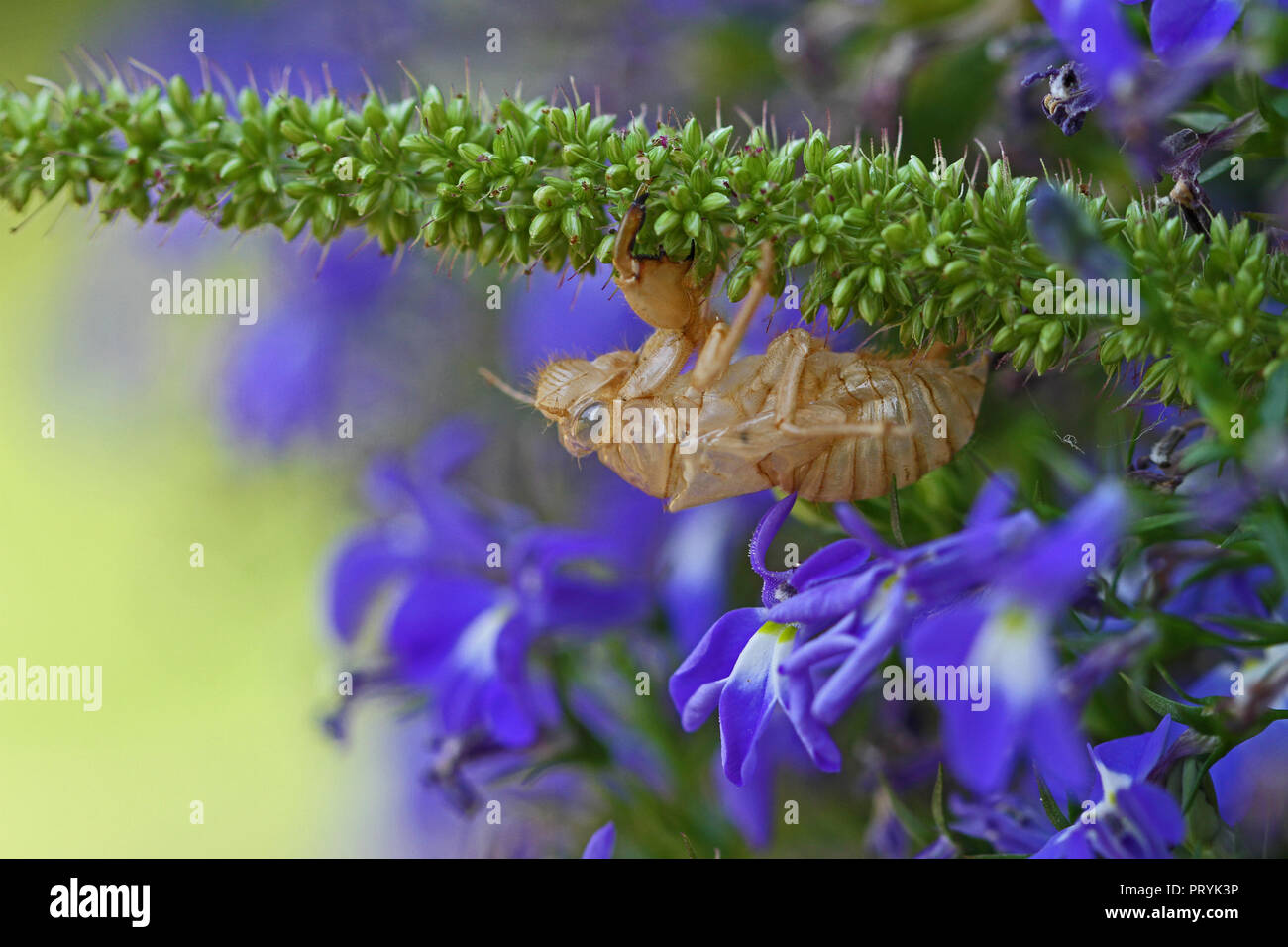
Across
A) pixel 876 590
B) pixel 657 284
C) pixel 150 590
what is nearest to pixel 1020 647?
pixel 876 590

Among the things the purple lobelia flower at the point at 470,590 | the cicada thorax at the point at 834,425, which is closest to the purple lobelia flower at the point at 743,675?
the cicada thorax at the point at 834,425

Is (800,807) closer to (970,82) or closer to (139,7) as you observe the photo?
(970,82)

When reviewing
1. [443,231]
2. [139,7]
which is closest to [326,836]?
[139,7]

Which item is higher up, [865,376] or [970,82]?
[970,82]

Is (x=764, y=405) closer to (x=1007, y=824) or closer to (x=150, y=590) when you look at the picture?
(x=1007, y=824)

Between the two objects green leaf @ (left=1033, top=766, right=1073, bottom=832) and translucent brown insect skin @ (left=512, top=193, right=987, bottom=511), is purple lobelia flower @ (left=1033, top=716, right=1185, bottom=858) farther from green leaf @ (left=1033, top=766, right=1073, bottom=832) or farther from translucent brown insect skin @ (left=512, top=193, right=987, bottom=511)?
translucent brown insect skin @ (left=512, top=193, right=987, bottom=511)

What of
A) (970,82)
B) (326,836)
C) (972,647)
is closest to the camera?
(972,647)

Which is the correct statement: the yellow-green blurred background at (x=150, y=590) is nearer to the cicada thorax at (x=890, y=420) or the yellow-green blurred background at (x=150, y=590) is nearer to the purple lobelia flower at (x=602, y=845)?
the purple lobelia flower at (x=602, y=845)
